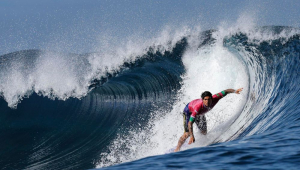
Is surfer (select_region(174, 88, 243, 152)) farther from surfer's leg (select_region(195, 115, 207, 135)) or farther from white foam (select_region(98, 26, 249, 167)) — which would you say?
white foam (select_region(98, 26, 249, 167))

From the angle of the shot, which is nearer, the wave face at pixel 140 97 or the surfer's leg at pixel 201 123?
the surfer's leg at pixel 201 123

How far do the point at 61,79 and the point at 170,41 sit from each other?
13.7 ft

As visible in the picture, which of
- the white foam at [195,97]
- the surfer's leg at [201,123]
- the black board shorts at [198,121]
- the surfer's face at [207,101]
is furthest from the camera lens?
the white foam at [195,97]

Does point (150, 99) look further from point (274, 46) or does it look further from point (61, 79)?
point (274, 46)

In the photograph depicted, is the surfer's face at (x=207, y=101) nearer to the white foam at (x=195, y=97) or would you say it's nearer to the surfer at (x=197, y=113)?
the surfer at (x=197, y=113)

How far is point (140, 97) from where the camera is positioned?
1339 cm

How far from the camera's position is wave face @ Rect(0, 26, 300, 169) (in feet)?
28.8

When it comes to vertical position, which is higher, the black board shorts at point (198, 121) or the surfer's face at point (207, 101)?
the surfer's face at point (207, 101)

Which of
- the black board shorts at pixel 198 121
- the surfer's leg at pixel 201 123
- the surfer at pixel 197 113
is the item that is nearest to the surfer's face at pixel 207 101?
the surfer at pixel 197 113

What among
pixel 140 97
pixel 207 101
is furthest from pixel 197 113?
pixel 140 97

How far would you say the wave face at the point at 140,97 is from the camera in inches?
346

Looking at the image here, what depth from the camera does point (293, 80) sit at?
8.75 meters

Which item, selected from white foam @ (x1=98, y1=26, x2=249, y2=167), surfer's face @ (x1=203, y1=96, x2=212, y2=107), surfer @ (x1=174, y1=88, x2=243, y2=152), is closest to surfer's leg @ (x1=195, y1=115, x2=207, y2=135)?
surfer @ (x1=174, y1=88, x2=243, y2=152)

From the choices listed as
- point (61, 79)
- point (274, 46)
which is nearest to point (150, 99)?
point (61, 79)
